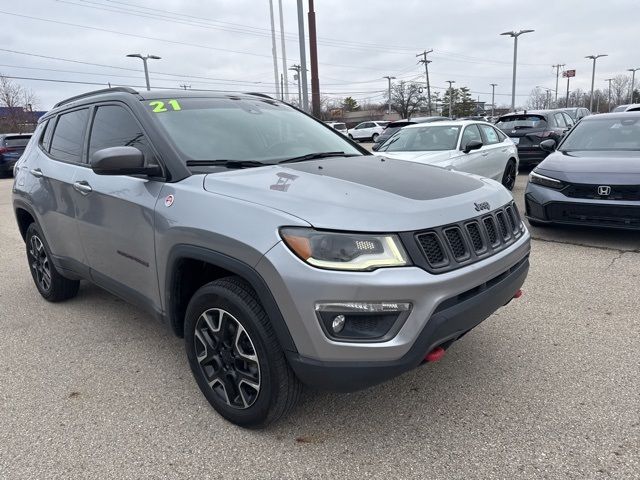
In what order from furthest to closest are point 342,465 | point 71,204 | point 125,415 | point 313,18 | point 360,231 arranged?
point 313,18 < point 71,204 < point 125,415 < point 342,465 < point 360,231

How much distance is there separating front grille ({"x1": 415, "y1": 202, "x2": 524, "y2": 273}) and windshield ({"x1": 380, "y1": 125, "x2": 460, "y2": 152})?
5970 millimetres

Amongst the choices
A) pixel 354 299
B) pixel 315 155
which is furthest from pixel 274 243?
pixel 315 155

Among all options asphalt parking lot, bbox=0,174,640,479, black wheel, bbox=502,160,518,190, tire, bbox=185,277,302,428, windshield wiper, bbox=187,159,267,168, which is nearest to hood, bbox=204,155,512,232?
windshield wiper, bbox=187,159,267,168

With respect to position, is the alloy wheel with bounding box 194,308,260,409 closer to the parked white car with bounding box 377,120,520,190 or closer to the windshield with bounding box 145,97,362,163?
the windshield with bounding box 145,97,362,163

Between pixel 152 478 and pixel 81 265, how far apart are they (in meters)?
2.01

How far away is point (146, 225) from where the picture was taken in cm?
293

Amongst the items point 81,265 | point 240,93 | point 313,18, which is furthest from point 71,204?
point 313,18

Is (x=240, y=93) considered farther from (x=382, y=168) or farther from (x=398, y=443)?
(x=398, y=443)

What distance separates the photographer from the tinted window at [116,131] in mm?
3146

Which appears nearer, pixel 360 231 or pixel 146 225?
pixel 360 231

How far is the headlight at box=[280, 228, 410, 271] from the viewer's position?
2189 millimetres

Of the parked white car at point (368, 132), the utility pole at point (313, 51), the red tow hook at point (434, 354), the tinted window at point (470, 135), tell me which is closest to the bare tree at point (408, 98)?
the parked white car at point (368, 132)

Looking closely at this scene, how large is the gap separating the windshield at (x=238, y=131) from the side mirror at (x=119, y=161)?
0.85 ft

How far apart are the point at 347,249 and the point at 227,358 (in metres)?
0.95
